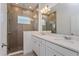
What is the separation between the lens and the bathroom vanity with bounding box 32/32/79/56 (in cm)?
123

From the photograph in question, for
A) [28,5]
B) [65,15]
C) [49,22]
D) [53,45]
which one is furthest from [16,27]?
[65,15]

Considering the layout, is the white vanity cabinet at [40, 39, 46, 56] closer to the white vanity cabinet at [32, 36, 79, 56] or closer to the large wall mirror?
the white vanity cabinet at [32, 36, 79, 56]

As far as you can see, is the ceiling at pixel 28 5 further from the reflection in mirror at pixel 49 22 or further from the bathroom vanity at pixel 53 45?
the bathroom vanity at pixel 53 45

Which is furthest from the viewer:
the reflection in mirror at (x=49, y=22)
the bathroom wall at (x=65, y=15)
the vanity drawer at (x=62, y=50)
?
the reflection in mirror at (x=49, y=22)

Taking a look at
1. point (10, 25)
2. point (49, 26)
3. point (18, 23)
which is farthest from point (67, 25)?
point (10, 25)

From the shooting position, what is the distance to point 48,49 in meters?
1.50

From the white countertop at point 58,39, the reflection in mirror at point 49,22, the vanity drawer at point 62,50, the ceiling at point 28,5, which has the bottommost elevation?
the vanity drawer at point 62,50

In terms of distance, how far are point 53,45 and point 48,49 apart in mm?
122

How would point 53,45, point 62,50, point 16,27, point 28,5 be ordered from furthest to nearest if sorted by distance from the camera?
point 16,27, point 28,5, point 53,45, point 62,50

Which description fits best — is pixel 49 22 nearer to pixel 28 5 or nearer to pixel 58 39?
pixel 58 39

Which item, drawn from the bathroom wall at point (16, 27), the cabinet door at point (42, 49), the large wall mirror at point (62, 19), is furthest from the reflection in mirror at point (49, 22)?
the cabinet door at point (42, 49)

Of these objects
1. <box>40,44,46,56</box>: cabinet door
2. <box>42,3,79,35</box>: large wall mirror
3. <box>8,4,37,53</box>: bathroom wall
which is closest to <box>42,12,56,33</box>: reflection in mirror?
<box>42,3,79,35</box>: large wall mirror

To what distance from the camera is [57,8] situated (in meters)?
1.57

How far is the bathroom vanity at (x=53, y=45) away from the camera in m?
1.23
